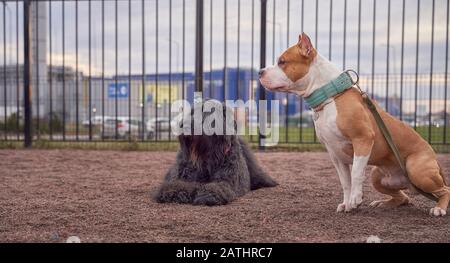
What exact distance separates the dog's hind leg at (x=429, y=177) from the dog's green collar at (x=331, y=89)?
2.26ft

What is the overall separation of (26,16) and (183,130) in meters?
6.25

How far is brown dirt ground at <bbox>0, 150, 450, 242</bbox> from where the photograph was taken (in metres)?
2.74

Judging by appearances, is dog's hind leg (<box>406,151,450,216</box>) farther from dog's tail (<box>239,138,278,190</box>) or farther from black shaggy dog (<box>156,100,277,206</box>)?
dog's tail (<box>239,138,278,190</box>)

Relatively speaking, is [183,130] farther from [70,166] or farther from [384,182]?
[70,166]

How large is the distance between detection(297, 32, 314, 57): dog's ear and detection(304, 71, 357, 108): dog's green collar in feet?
0.81

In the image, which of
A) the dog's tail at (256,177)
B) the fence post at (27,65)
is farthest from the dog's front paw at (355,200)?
the fence post at (27,65)

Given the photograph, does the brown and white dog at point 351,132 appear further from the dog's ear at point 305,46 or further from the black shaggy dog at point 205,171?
the black shaggy dog at point 205,171

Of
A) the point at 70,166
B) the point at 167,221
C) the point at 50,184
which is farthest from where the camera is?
the point at 70,166

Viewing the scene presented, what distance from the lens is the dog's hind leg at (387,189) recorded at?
354 centimetres

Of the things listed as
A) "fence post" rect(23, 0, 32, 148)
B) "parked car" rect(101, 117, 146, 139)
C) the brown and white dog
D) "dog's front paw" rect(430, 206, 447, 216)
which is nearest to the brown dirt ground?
"dog's front paw" rect(430, 206, 447, 216)

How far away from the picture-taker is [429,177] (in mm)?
3219

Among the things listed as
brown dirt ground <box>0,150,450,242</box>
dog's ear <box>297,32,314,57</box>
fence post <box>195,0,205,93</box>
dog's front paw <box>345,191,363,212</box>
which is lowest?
brown dirt ground <box>0,150,450,242</box>
